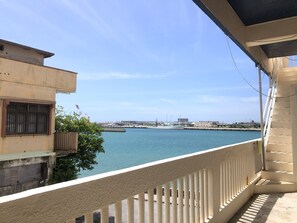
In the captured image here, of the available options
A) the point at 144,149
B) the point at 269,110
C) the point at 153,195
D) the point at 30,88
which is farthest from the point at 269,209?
the point at 144,149

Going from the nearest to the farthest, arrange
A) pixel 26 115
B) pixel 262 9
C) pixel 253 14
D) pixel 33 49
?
pixel 262 9 → pixel 253 14 → pixel 26 115 → pixel 33 49

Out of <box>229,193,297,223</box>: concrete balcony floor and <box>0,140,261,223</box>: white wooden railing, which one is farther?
<box>229,193,297,223</box>: concrete balcony floor

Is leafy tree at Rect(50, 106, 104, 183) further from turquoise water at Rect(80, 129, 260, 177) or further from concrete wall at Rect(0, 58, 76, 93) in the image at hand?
turquoise water at Rect(80, 129, 260, 177)

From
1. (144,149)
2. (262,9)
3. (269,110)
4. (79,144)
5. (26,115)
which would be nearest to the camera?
(262,9)

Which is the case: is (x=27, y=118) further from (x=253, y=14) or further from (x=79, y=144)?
(x=253, y=14)

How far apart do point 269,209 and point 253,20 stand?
10.00ft

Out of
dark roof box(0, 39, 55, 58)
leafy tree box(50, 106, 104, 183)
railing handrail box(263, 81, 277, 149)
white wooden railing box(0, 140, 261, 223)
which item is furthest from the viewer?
leafy tree box(50, 106, 104, 183)

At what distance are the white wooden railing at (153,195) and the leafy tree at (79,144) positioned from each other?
9938mm

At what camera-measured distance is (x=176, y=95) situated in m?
82.5

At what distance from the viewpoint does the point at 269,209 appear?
364cm

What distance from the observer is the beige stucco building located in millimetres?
9219

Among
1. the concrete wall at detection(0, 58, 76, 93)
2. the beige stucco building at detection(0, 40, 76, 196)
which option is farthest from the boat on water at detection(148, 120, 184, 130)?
the beige stucco building at detection(0, 40, 76, 196)

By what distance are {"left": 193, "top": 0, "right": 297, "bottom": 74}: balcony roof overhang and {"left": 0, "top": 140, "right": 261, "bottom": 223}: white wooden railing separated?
68.7 inches

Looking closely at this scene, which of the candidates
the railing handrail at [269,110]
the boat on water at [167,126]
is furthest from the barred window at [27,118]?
the boat on water at [167,126]
